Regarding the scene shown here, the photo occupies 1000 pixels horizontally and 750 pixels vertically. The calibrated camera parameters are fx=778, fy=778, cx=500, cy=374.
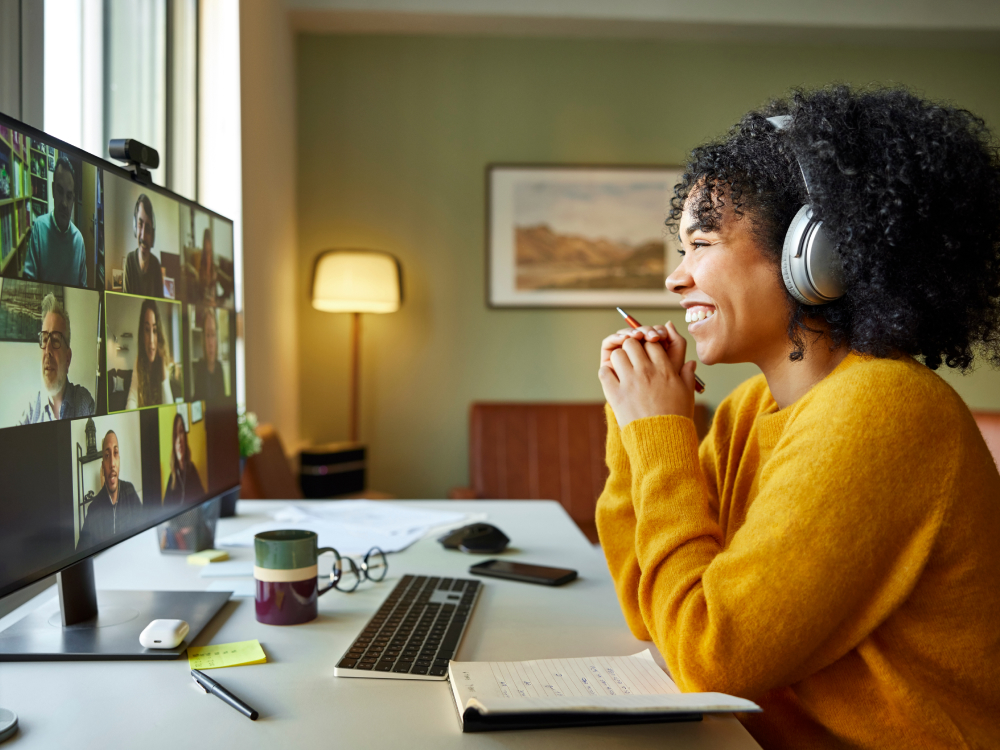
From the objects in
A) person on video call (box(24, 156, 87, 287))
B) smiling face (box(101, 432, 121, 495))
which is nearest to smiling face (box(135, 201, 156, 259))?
person on video call (box(24, 156, 87, 287))

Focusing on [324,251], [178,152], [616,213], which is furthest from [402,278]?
[178,152]

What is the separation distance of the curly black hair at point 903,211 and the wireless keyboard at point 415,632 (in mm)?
583

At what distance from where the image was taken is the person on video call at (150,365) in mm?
937

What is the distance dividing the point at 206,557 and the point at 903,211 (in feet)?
3.69

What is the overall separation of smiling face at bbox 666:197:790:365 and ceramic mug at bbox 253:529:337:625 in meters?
0.57

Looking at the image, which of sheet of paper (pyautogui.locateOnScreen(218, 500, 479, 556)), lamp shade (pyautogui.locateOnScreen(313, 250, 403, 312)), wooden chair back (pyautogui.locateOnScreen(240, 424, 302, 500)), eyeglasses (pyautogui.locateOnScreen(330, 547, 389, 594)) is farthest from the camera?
lamp shade (pyautogui.locateOnScreen(313, 250, 403, 312))

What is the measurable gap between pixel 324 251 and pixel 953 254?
115 inches

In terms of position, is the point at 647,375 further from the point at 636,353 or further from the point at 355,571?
the point at 355,571

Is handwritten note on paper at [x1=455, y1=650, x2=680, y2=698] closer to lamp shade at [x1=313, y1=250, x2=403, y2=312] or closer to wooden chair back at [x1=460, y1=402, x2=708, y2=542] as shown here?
wooden chair back at [x1=460, y1=402, x2=708, y2=542]

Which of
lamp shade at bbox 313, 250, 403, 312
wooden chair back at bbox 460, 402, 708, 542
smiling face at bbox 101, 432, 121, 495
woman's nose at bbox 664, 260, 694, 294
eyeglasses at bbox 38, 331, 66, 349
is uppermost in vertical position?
lamp shade at bbox 313, 250, 403, 312

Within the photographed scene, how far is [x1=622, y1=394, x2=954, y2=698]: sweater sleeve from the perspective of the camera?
0.71m

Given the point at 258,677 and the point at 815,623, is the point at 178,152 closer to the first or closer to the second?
the point at 258,677

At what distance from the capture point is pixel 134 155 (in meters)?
0.95

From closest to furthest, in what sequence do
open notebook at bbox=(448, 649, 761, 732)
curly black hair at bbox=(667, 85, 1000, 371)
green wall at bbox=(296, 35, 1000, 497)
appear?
open notebook at bbox=(448, 649, 761, 732)
curly black hair at bbox=(667, 85, 1000, 371)
green wall at bbox=(296, 35, 1000, 497)
